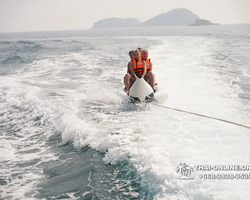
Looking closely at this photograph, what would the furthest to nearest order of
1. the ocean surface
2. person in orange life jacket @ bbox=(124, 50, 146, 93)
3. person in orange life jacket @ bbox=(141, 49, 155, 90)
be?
person in orange life jacket @ bbox=(141, 49, 155, 90) → person in orange life jacket @ bbox=(124, 50, 146, 93) → the ocean surface

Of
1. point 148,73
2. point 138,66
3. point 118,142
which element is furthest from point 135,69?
point 118,142

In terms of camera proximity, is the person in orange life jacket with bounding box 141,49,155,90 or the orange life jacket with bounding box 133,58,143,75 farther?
the person in orange life jacket with bounding box 141,49,155,90

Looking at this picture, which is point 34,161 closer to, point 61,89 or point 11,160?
point 11,160

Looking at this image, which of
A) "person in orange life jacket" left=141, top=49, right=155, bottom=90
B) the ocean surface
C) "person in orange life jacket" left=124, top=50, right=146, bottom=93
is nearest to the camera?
the ocean surface

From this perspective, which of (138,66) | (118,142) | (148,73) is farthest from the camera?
(148,73)

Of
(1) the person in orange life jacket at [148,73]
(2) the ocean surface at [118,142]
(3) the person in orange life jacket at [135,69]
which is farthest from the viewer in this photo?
(1) the person in orange life jacket at [148,73]

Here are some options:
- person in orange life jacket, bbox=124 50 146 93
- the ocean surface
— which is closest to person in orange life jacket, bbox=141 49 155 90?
person in orange life jacket, bbox=124 50 146 93

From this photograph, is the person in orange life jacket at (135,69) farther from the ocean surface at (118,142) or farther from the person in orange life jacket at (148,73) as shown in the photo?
the ocean surface at (118,142)

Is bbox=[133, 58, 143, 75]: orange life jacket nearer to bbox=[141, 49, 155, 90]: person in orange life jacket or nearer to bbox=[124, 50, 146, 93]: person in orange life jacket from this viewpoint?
bbox=[124, 50, 146, 93]: person in orange life jacket

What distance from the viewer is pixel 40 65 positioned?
41.3ft

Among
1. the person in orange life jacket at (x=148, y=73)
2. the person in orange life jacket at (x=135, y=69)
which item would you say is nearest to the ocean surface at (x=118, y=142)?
the person in orange life jacket at (x=135, y=69)

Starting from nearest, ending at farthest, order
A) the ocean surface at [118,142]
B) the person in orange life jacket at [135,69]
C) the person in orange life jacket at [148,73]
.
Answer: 1. the ocean surface at [118,142]
2. the person in orange life jacket at [135,69]
3. the person in orange life jacket at [148,73]

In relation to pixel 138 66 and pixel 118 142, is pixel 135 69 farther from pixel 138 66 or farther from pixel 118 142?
pixel 118 142

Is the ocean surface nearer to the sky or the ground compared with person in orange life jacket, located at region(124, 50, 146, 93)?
nearer to the ground
